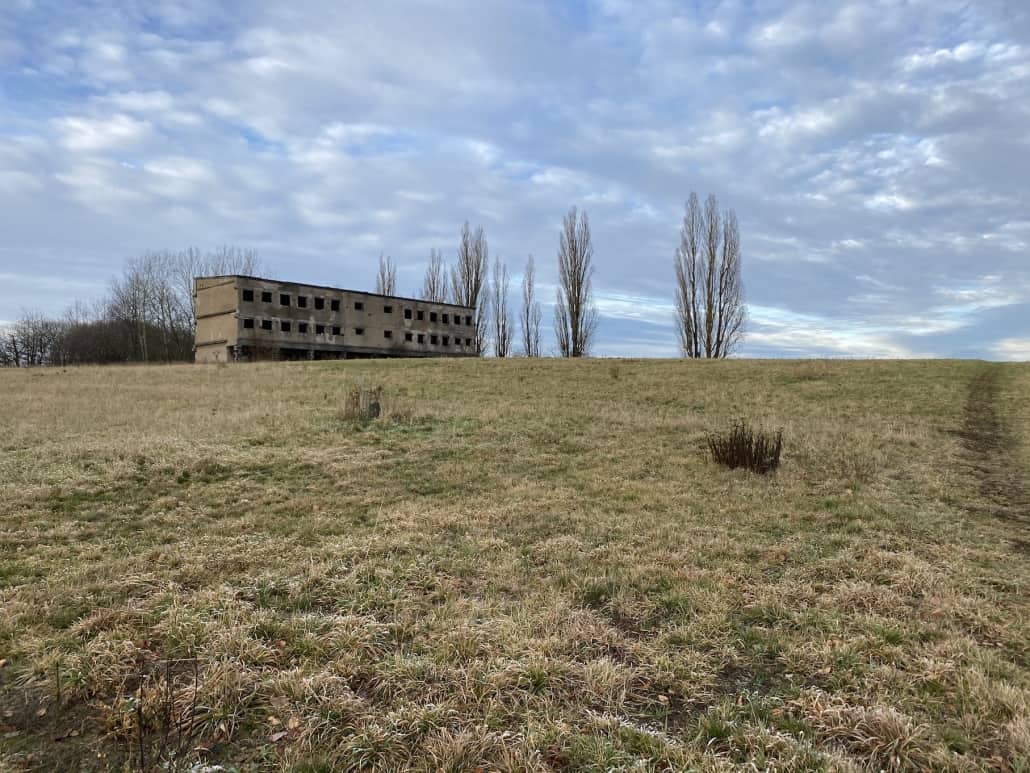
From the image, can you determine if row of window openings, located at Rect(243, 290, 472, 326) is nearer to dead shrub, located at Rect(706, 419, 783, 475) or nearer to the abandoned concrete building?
the abandoned concrete building

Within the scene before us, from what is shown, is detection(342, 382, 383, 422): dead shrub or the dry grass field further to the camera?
detection(342, 382, 383, 422): dead shrub

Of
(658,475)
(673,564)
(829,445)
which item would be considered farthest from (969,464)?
(673,564)

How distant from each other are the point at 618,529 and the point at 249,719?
4132 millimetres

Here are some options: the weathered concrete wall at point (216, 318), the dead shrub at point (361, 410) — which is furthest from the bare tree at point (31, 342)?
the dead shrub at point (361, 410)

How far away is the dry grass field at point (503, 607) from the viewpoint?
267 centimetres

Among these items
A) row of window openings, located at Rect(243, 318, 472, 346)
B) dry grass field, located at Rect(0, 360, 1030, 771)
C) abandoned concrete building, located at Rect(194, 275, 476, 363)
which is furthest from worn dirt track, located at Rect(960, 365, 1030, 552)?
row of window openings, located at Rect(243, 318, 472, 346)

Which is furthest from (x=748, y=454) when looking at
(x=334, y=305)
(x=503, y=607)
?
(x=334, y=305)

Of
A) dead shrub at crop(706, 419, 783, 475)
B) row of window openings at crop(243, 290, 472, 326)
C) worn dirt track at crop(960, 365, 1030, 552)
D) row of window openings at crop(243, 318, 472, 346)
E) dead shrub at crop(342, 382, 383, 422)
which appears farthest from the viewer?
row of window openings at crop(243, 290, 472, 326)

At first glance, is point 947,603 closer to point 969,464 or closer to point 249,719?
point 249,719

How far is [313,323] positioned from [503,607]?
4188 centimetres

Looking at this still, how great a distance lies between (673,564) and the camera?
5.07m

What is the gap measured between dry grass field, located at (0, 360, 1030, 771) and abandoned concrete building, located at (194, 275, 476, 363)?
3087 cm

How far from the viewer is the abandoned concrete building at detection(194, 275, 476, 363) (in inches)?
1551

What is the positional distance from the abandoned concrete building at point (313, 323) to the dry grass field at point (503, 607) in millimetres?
30871
